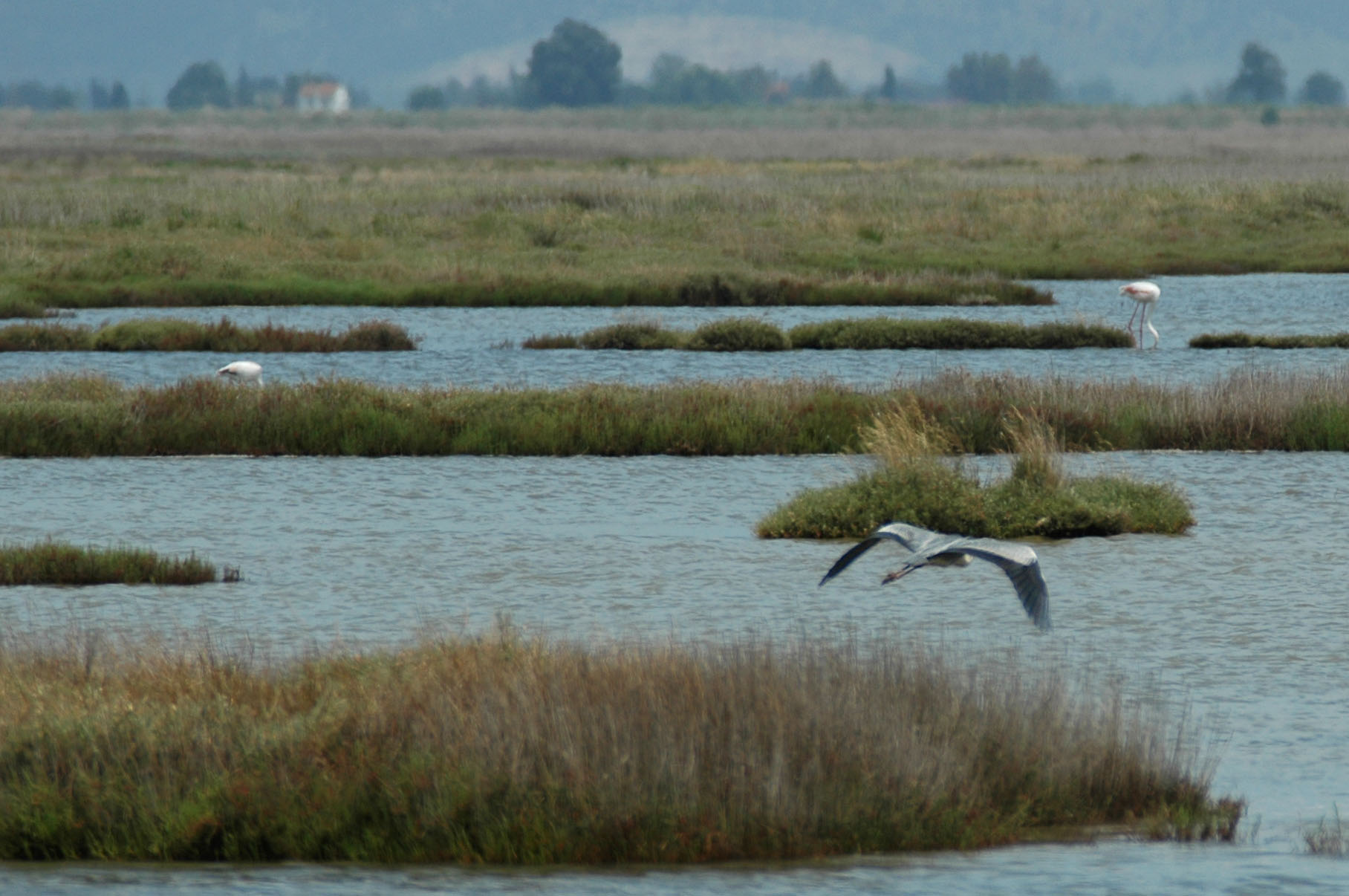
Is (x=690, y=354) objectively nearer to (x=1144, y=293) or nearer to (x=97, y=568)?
(x=1144, y=293)

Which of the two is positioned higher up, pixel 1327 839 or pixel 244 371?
pixel 1327 839

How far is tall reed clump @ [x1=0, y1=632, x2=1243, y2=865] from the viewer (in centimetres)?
858

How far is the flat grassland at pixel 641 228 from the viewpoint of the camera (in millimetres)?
43812

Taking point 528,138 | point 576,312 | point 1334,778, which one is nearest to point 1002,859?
point 1334,778

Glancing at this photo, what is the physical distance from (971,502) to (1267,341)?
1892 cm

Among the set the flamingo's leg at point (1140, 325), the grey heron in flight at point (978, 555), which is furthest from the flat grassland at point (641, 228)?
the grey heron in flight at point (978, 555)

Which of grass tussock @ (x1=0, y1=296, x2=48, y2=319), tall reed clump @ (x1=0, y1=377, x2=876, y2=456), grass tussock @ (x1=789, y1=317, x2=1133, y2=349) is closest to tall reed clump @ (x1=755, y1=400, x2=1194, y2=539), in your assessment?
tall reed clump @ (x1=0, y1=377, x2=876, y2=456)

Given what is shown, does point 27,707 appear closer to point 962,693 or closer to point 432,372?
point 962,693

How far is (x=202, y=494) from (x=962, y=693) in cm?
1324

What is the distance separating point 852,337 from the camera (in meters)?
35.1

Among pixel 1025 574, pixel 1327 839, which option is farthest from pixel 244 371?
pixel 1327 839

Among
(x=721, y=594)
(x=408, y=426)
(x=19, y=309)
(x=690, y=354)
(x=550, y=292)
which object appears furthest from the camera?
(x=550, y=292)

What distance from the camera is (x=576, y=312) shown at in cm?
4212

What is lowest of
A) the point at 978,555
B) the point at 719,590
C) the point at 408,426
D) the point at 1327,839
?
the point at 408,426
